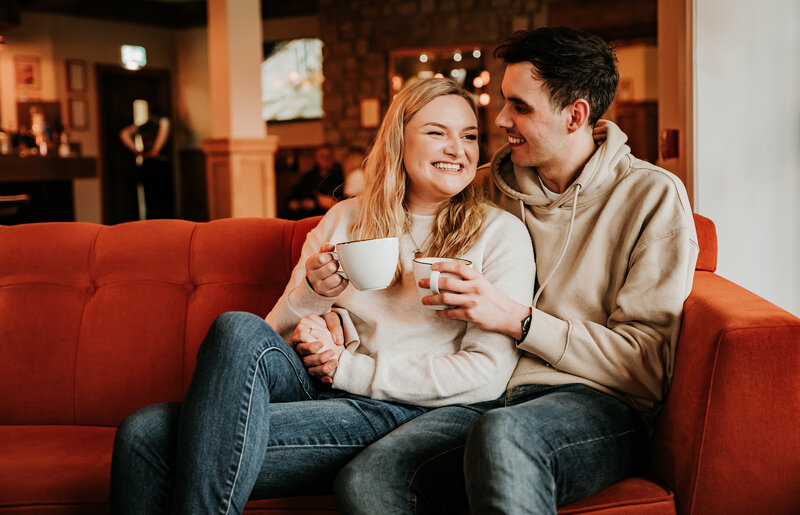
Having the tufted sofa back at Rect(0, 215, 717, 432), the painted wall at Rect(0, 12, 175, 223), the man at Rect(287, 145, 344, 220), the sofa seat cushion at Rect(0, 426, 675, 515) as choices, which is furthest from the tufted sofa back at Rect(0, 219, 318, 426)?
the painted wall at Rect(0, 12, 175, 223)

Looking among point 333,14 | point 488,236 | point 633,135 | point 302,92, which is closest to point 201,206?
point 302,92

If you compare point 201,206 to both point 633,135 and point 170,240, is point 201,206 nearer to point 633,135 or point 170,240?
point 633,135

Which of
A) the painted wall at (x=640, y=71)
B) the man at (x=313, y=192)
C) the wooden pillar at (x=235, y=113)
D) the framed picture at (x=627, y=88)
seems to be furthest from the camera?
the framed picture at (x=627, y=88)

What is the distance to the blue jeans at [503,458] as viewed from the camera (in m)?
1.22

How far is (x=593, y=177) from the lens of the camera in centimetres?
164

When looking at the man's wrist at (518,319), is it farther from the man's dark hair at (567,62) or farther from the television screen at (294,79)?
the television screen at (294,79)

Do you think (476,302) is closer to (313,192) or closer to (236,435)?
(236,435)

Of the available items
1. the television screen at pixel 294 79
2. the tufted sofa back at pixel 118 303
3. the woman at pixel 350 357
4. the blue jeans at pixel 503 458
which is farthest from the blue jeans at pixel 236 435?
the television screen at pixel 294 79

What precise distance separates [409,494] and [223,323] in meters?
0.47

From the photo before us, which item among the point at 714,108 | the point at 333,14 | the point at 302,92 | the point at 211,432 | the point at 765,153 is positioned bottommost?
the point at 211,432

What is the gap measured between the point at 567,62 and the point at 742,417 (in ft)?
2.64

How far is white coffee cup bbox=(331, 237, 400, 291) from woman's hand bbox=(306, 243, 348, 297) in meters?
0.11

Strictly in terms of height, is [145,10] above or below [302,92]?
above

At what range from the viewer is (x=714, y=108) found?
2207 millimetres
